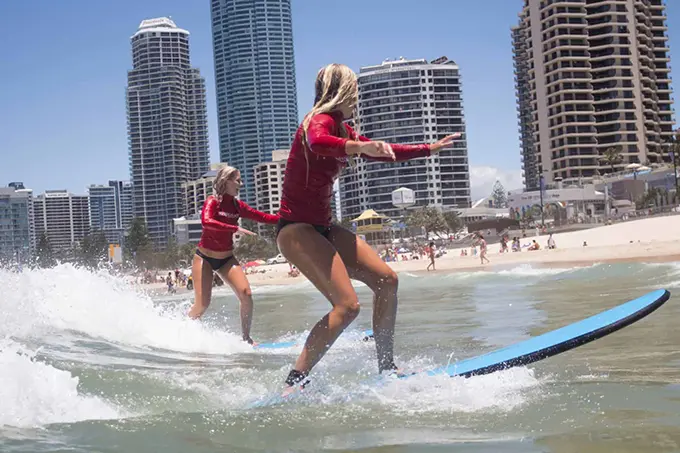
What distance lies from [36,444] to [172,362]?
3.08 m

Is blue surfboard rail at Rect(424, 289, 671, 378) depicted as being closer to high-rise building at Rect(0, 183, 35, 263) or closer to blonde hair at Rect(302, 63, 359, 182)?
blonde hair at Rect(302, 63, 359, 182)

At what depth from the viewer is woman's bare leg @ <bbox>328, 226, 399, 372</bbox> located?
4.68 m

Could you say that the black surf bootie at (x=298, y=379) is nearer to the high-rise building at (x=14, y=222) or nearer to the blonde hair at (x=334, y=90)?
the blonde hair at (x=334, y=90)

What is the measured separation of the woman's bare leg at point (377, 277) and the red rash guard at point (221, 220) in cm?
297

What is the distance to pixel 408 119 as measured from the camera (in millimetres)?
163000

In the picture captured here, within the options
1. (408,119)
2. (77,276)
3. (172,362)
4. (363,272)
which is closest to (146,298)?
(77,276)

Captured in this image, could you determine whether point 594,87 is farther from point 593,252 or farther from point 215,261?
point 215,261

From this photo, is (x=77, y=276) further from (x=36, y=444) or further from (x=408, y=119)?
(x=408, y=119)

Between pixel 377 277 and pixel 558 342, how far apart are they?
1.22 meters

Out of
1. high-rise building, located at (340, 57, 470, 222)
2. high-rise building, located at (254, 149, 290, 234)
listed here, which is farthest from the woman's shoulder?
high-rise building, located at (254, 149, 290, 234)

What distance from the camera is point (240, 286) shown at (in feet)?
26.1

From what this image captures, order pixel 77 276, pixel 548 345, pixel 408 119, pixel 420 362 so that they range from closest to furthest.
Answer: pixel 548 345
pixel 420 362
pixel 77 276
pixel 408 119

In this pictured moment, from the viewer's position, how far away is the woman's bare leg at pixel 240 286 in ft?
26.1

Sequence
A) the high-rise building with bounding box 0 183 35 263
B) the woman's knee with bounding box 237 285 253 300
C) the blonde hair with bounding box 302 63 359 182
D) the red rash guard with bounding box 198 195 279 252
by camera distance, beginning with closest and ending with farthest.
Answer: the blonde hair with bounding box 302 63 359 182
the red rash guard with bounding box 198 195 279 252
the woman's knee with bounding box 237 285 253 300
the high-rise building with bounding box 0 183 35 263
